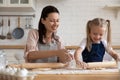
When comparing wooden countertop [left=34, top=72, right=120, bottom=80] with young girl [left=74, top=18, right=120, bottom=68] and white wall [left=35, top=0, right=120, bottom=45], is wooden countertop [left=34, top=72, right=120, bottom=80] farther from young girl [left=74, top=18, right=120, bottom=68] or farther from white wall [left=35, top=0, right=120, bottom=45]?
white wall [left=35, top=0, right=120, bottom=45]

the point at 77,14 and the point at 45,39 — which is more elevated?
the point at 77,14

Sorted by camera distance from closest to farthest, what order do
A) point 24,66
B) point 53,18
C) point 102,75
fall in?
1. point 102,75
2. point 24,66
3. point 53,18

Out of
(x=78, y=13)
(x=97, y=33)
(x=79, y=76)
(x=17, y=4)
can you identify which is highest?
(x=17, y=4)

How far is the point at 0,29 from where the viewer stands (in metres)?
3.91

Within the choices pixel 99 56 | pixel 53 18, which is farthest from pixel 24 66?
pixel 99 56

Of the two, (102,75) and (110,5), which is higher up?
(110,5)

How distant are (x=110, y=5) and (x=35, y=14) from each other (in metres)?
1.10

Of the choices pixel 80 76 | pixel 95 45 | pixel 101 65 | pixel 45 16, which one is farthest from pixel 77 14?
pixel 80 76

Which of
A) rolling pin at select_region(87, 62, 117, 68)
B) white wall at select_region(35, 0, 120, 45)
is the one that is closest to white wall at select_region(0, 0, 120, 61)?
white wall at select_region(35, 0, 120, 45)

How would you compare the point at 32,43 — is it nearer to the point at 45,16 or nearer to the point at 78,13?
the point at 45,16

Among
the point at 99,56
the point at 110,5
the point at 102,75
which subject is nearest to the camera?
the point at 102,75

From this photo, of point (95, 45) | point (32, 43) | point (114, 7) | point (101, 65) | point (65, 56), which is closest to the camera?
point (101, 65)

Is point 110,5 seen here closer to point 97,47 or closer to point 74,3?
point 74,3

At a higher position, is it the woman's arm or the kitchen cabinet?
the kitchen cabinet
